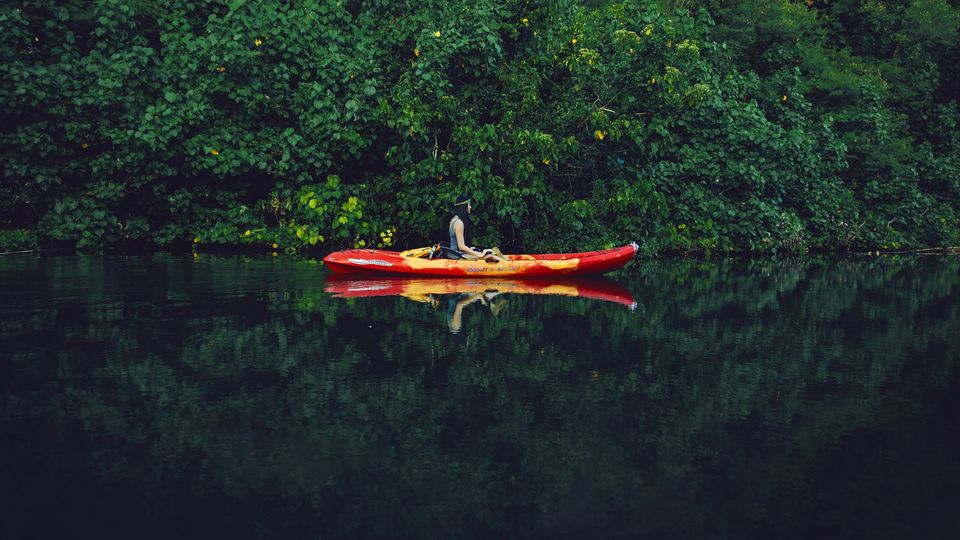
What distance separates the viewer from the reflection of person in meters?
11.3

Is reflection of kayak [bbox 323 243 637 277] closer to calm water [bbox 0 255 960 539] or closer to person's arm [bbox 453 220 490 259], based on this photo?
person's arm [bbox 453 220 490 259]

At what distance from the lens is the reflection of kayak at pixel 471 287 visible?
14375mm

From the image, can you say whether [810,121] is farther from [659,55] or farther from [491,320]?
[491,320]

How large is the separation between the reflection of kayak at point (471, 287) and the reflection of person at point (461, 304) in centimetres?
50

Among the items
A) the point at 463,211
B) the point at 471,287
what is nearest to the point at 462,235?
the point at 463,211

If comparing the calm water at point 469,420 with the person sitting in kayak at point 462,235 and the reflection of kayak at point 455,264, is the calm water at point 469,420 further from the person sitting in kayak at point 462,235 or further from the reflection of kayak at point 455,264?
the person sitting in kayak at point 462,235

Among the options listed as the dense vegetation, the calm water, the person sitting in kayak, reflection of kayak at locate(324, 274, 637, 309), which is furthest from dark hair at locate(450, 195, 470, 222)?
the calm water

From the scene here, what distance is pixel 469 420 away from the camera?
6.80m

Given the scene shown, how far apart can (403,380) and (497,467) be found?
2.41m

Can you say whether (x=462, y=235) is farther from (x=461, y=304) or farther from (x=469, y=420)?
(x=469, y=420)

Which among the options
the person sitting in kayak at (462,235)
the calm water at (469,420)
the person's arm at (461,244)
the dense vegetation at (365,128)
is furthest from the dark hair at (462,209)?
the calm water at (469,420)

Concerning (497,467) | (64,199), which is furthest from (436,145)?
(497,467)

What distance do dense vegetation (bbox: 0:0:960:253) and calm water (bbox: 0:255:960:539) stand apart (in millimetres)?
7926

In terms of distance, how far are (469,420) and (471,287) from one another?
8733 mm
